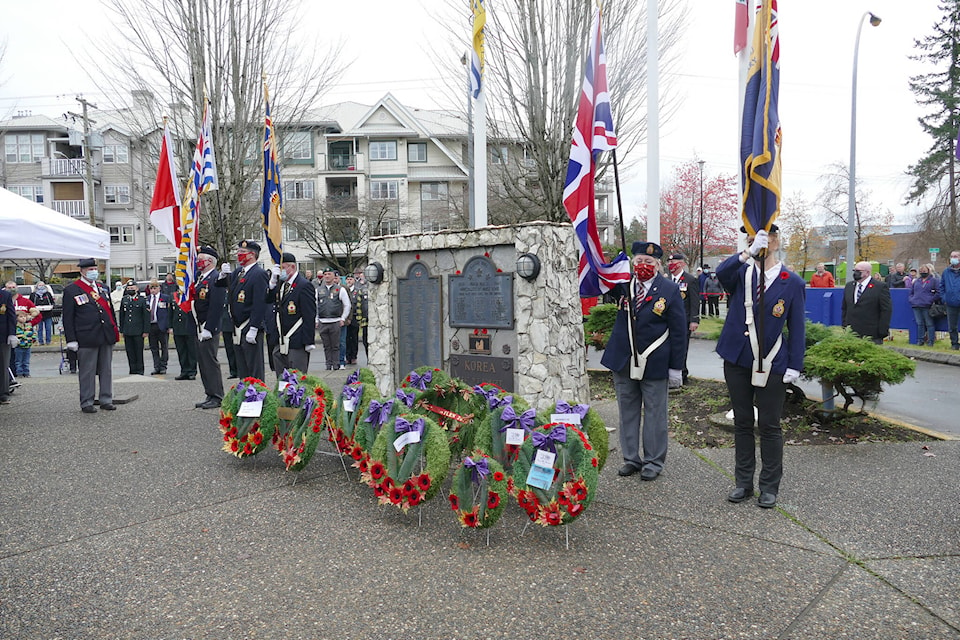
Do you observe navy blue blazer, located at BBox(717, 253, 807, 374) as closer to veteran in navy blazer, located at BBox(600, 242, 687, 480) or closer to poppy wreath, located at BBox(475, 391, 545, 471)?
veteran in navy blazer, located at BBox(600, 242, 687, 480)

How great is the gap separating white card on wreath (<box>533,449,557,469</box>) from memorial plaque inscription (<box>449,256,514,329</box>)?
9.70 ft

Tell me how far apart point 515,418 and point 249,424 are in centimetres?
247

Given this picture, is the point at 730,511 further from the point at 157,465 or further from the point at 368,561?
the point at 157,465

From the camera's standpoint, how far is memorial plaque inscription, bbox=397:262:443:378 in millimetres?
7871

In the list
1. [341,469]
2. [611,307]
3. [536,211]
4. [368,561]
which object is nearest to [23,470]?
[341,469]

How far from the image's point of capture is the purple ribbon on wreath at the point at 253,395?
5945 millimetres

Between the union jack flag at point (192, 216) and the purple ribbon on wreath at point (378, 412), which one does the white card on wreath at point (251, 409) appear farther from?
the union jack flag at point (192, 216)

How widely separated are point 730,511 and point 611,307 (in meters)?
6.01

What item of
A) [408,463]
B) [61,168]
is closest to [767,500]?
[408,463]

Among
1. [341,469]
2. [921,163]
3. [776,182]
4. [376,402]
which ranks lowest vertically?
[341,469]

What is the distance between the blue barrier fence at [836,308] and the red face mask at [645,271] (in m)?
13.7

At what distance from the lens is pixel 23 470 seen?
604 cm

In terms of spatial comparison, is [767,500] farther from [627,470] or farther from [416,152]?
[416,152]

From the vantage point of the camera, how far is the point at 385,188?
43188 mm
